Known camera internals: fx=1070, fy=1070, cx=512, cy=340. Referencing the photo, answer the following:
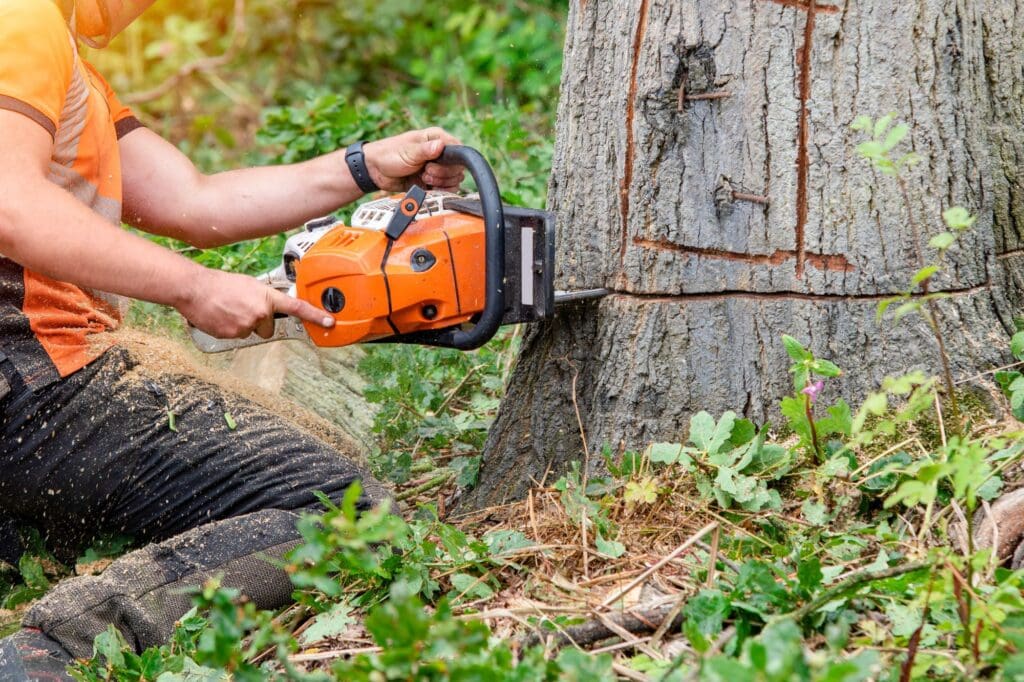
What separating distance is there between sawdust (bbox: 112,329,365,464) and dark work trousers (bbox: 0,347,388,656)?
0.03 meters

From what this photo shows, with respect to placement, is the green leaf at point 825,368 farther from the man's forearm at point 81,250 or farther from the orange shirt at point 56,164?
the orange shirt at point 56,164

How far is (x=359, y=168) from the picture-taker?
3162 mm

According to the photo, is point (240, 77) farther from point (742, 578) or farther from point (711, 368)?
point (742, 578)

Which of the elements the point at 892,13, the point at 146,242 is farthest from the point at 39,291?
the point at 892,13

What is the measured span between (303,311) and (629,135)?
2.97 ft

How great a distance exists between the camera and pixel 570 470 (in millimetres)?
2869

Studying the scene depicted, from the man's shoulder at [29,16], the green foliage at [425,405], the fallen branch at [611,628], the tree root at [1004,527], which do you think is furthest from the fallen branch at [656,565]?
the man's shoulder at [29,16]

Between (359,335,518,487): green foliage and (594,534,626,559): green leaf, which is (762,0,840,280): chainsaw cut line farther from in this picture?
(359,335,518,487): green foliage

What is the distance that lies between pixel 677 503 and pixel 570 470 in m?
0.52

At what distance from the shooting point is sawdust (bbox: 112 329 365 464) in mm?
2807

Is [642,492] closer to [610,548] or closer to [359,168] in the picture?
[610,548]

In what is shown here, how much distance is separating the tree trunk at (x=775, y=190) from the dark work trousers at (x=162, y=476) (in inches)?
32.7

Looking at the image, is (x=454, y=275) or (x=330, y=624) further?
(x=454, y=275)

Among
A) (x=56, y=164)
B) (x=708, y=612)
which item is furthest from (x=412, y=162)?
(x=708, y=612)
